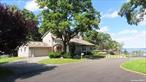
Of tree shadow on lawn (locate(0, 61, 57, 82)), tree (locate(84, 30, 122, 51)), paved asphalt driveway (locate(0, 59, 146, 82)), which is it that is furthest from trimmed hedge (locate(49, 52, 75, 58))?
tree (locate(84, 30, 122, 51))

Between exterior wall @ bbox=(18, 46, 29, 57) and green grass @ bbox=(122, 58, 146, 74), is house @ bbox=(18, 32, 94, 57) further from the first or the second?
green grass @ bbox=(122, 58, 146, 74)

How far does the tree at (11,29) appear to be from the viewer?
92.5 ft

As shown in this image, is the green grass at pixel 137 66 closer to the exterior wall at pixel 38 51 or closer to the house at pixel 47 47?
the house at pixel 47 47

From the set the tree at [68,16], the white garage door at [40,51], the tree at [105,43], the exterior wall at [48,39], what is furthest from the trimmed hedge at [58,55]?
the tree at [105,43]

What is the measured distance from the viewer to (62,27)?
56344mm

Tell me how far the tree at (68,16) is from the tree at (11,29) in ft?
86.7

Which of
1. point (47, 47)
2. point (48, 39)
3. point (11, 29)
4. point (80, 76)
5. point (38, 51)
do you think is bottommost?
point (80, 76)

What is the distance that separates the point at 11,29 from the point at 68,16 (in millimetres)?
31934

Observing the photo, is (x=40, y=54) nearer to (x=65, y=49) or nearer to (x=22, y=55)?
(x=22, y=55)

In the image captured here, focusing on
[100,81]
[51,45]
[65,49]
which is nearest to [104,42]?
[51,45]

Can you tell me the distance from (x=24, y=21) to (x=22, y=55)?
39.8m

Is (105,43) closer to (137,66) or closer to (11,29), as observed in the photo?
(137,66)

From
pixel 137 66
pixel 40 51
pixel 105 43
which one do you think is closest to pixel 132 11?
pixel 137 66

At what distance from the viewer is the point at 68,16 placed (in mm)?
59969
